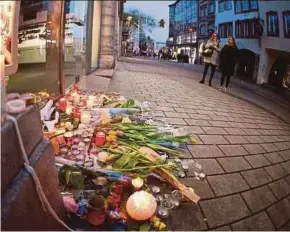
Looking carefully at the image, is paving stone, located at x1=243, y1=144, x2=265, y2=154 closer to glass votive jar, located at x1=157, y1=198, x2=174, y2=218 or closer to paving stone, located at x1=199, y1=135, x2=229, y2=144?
paving stone, located at x1=199, y1=135, x2=229, y2=144

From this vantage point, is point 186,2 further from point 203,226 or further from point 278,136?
point 203,226

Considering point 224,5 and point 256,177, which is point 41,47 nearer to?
point 256,177

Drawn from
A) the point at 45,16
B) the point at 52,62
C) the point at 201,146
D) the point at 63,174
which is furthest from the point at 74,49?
the point at 63,174

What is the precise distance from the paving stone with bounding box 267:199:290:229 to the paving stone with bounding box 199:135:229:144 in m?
1.27

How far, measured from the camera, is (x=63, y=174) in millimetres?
2172

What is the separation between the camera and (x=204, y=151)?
3352 mm

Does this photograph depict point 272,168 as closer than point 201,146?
Yes

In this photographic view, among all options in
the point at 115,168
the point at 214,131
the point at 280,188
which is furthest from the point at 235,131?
the point at 115,168

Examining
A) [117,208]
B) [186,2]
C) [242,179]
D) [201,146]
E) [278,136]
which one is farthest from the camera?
[186,2]

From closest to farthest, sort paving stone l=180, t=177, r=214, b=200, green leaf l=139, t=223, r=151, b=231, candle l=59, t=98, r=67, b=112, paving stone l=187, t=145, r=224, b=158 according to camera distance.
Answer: green leaf l=139, t=223, r=151, b=231 → paving stone l=180, t=177, r=214, b=200 → paving stone l=187, t=145, r=224, b=158 → candle l=59, t=98, r=67, b=112

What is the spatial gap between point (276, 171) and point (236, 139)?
3.14 feet

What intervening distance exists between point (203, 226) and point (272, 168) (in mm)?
1647

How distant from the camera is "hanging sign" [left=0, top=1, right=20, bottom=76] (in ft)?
5.50

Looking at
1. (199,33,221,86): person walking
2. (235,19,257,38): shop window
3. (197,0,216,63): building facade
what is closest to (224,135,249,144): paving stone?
(235,19,257,38): shop window
